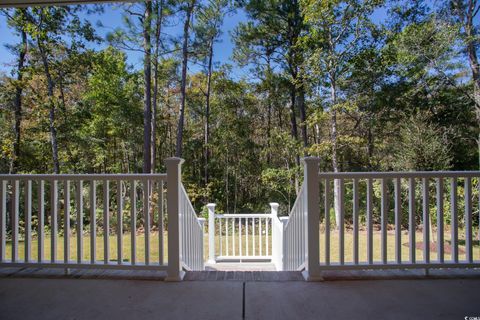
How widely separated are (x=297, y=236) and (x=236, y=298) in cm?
100

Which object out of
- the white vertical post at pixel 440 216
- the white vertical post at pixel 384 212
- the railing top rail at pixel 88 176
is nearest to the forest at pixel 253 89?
the white vertical post at pixel 440 216

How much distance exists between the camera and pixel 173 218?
7.13ft

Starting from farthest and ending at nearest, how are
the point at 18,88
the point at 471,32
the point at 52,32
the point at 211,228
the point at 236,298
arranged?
the point at 18,88 < the point at 52,32 < the point at 471,32 < the point at 211,228 < the point at 236,298

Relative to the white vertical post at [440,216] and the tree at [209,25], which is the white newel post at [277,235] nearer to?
the white vertical post at [440,216]

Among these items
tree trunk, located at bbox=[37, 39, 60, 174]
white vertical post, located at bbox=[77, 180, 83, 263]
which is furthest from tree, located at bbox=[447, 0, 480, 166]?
tree trunk, located at bbox=[37, 39, 60, 174]

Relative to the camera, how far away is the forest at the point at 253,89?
7.72 m

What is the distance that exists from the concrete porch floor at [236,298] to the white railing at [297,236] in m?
0.44

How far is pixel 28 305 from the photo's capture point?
1797 mm

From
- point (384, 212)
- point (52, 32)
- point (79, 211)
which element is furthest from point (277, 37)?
point (79, 211)

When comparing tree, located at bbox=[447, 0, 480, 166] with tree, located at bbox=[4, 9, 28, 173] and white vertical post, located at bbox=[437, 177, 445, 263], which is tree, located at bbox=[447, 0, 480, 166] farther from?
tree, located at bbox=[4, 9, 28, 173]

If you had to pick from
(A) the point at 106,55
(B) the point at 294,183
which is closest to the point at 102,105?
(A) the point at 106,55

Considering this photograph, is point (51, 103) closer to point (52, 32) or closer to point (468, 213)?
point (52, 32)

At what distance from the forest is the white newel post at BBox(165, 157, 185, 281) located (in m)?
6.51

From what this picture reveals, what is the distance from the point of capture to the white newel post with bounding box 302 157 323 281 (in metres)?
2.13
